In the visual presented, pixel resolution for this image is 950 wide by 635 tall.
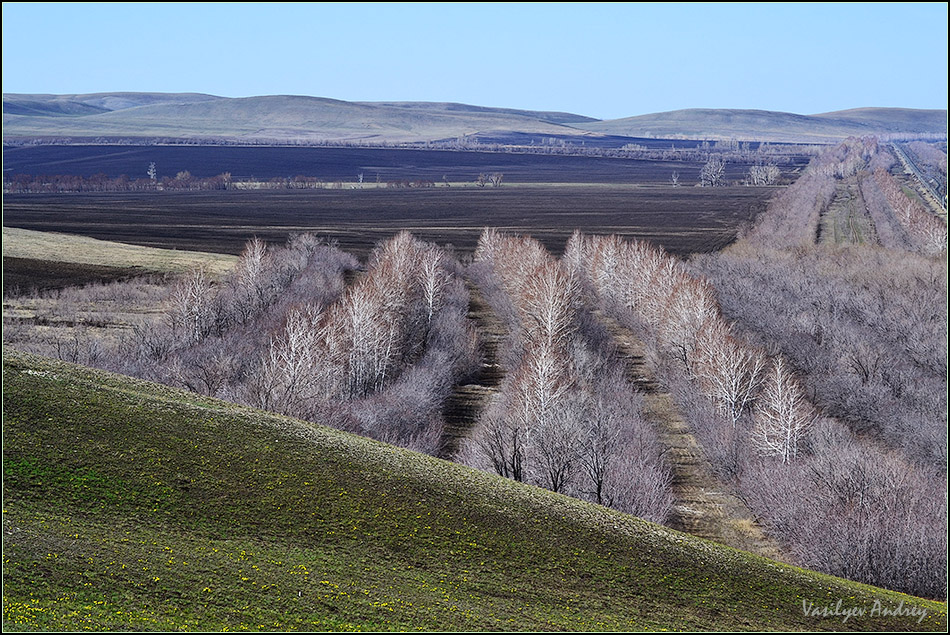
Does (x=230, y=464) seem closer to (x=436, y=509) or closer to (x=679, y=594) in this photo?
(x=436, y=509)

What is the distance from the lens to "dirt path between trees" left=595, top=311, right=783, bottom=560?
43.4m

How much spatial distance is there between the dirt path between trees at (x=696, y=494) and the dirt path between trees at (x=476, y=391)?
11470 mm

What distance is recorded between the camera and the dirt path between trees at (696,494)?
43.4m

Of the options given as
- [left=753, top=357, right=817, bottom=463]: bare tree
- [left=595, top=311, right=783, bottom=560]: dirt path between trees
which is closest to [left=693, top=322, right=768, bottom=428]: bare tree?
[left=753, top=357, right=817, bottom=463]: bare tree

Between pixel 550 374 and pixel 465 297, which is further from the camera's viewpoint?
pixel 465 297

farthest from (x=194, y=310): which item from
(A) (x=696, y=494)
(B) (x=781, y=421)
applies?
(B) (x=781, y=421)

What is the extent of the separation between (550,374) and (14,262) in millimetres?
78291

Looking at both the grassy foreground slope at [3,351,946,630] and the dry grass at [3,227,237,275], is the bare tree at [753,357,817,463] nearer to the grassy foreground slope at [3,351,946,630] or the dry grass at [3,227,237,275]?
the grassy foreground slope at [3,351,946,630]

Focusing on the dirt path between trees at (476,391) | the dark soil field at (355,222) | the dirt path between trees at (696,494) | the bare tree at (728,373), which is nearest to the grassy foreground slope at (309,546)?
the dirt path between trees at (696,494)

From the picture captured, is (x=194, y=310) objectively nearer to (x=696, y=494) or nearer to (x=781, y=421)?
(x=696, y=494)

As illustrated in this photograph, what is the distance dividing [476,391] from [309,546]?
4195cm

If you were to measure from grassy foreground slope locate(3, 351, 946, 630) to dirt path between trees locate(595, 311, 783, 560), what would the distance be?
42.3 feet

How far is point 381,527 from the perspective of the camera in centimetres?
2852

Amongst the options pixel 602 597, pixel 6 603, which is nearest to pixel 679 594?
pixel 602 597
